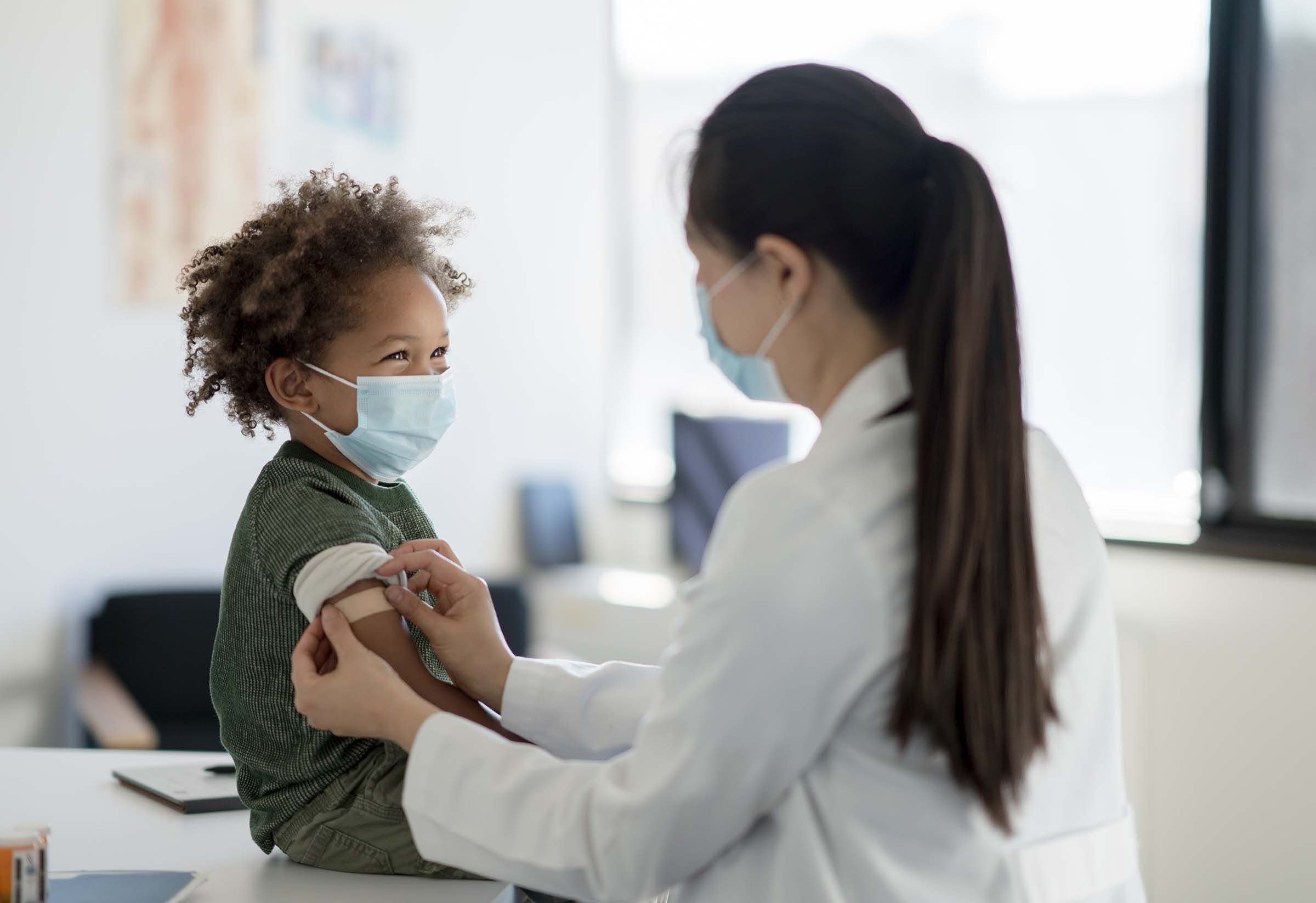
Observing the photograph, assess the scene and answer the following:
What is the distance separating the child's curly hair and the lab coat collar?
1.92 ft

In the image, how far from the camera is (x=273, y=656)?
3.80 ft

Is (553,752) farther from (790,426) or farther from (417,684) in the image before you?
(790,426)

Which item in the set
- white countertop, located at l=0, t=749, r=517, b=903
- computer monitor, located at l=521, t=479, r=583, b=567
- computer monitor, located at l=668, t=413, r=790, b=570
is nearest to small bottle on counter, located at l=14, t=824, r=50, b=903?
white countertop, located at l=0, t=749, r=517, b=903

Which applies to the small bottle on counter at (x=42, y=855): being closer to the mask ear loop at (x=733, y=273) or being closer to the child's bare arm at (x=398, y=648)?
the child's bare arm at (x=398, y=648)

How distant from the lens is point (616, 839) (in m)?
0.92

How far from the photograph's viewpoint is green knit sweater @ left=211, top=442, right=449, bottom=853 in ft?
3.75

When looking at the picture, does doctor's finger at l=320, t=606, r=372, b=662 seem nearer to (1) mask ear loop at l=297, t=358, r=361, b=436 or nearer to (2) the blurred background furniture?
(1) mask ear loop at l=297, t=358, r=361, b=436

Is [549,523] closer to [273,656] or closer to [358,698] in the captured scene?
[273,656]

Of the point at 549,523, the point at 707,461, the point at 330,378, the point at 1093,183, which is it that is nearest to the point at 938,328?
the point at 330,378

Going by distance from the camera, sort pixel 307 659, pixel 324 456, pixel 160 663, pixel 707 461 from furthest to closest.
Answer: pixel 707 461 → pixel 160 663 → pixel 324 456 → pixel 307 659

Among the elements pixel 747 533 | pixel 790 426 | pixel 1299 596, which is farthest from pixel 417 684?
pixel 790 426

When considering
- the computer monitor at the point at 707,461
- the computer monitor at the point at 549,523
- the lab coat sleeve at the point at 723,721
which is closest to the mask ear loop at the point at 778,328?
the lab coat sleeve at the point at 723,721

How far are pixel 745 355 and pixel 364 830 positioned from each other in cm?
57

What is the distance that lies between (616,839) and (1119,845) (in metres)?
0.43
